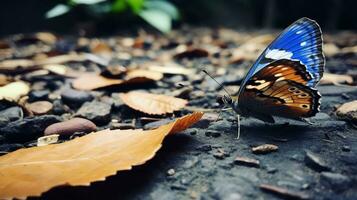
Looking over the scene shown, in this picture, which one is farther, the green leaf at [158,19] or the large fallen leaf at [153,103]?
the green leaf at [158,19]

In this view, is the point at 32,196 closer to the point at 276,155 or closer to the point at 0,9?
the point at 276,155

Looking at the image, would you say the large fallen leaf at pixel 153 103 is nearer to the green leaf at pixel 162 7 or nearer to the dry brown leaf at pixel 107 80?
the dry brown leaf at pixel 107 80

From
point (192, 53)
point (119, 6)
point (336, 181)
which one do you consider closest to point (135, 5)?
point (119, 6)

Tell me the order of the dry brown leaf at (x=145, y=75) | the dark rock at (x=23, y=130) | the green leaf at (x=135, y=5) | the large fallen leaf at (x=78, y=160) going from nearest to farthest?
the large fallen leaf at (x=78, y=160) < the dark rock at (x=23, y=130) < the dry brown leaf at (x=145, y=75) < the green leaf at (x=135, y=5)

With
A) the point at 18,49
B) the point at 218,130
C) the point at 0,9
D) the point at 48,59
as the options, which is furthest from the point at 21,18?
the point at 218,130

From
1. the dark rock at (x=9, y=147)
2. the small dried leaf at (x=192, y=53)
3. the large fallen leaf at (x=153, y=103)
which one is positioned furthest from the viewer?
the small dried leaf at (x=192, y=53)

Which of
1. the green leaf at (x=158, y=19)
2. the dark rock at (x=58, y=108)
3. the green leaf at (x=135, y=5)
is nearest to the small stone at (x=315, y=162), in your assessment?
the dark rock at (x=58, y=108)

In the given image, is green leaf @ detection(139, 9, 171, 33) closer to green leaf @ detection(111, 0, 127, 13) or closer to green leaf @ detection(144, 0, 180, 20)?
green leaf @ detection(144, 0, 180, 20)
